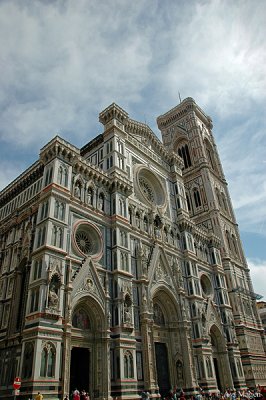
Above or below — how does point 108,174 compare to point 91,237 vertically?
above

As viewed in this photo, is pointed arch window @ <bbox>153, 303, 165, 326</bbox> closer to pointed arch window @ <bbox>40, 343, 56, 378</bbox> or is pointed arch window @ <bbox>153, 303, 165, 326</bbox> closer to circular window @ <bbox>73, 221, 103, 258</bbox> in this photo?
circular window @ <bbox>73, 221, 103, 258</bbox>

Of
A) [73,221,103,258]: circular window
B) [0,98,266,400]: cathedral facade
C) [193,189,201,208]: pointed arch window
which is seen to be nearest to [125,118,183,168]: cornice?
[0,98,266,400]: cathedral facade

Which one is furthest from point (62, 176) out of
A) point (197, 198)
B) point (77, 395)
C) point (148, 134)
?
point (197, 198)

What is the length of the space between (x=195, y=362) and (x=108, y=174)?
727 inches

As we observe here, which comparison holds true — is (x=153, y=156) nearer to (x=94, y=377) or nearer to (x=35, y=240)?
(x=35, y=240)

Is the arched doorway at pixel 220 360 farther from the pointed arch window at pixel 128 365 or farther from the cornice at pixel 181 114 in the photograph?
the cornice at pixel 181 114

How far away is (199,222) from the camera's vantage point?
163 ft

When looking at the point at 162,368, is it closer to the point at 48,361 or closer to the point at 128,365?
the point at 128,365

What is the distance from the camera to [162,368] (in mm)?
26453

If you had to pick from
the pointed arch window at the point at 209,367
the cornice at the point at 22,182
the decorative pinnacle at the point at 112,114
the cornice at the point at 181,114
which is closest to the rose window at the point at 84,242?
the cornice at the point at 22,182

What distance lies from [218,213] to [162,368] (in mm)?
26934

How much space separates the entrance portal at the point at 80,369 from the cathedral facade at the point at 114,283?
59 millimetres

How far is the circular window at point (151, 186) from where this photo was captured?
35219 mm

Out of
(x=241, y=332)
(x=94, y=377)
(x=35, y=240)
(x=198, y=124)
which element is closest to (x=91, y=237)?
(x=35, y=240)
